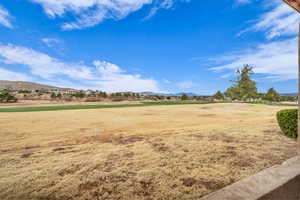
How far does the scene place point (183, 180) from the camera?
2.82 meters

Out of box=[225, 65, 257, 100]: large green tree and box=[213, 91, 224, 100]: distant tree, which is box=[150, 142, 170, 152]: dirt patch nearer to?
box=[225, 65, 257, 100]: large green tree

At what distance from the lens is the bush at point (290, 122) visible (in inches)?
203

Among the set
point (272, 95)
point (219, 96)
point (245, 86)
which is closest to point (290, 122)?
point (245, 86)

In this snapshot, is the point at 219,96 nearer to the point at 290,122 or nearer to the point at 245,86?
the point at 245,86

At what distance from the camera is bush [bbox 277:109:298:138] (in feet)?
16.9

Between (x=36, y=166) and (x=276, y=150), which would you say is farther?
(x=276, y=150)

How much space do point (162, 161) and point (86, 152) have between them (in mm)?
2440

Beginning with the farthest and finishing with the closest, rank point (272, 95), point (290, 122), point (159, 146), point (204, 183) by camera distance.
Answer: point (272, 95) → point (290, 122) → point (159, 146) → point (204, 183)

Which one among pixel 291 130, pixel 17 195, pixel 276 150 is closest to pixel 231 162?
pixel 276 150

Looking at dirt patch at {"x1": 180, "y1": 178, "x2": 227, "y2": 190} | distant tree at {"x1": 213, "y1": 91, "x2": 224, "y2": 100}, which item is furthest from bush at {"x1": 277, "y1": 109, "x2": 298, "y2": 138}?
distant tree at {"x1": 213, "y1": 91, "x2": 224, "y2": 100}

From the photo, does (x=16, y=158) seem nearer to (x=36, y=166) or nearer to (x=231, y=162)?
(x=36, y=166)

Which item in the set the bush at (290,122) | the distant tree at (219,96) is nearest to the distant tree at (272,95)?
the distant tree at (219,96)

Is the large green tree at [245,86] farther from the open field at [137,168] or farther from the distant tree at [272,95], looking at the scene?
the open field at [137,168]

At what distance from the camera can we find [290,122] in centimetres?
530
